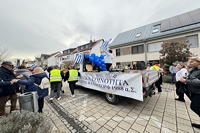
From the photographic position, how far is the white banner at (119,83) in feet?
8.74

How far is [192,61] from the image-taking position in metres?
2.12

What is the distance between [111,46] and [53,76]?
52.2 feet

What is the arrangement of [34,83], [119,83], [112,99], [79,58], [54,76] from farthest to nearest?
[79,58] → [54,76] → [112,99] → [119,83] → [34,83]

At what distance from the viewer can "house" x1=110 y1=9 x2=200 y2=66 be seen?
10.8 m

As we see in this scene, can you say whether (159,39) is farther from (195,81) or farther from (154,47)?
(195,81)

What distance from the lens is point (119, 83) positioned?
3.06 meters

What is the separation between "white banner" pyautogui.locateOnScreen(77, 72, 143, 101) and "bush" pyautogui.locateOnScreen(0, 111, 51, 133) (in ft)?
7.44

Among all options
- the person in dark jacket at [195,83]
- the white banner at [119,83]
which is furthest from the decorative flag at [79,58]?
the person in dark jacket at [195,83]

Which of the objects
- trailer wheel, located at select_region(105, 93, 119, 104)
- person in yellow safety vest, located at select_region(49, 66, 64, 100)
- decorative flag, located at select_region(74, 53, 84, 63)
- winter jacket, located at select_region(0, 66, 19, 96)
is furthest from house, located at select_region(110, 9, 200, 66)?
winter jacket, located at select_region(0, 66, 19, 96)

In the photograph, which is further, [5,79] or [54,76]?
[54,76]

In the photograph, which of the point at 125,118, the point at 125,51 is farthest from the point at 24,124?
the point at 125,51

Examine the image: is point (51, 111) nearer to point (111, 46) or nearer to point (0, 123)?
point (0, 123)

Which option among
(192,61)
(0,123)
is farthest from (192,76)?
(0,123)

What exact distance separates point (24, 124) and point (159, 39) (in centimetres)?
1610
